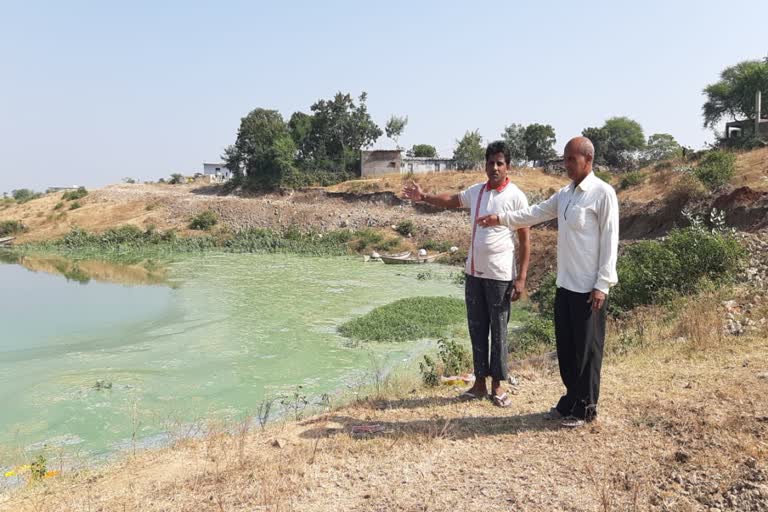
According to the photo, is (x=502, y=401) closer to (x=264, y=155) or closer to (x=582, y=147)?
(x=582, y=147)

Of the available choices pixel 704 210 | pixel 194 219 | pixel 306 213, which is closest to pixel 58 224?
pixel 194 219

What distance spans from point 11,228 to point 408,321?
32159 millimetres

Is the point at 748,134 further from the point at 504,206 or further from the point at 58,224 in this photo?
the point at 58,224

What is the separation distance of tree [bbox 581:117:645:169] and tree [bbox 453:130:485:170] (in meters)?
8.66

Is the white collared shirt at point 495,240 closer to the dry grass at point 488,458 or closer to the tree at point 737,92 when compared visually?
the dry grass at point 488,458

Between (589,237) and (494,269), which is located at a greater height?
(589,237)

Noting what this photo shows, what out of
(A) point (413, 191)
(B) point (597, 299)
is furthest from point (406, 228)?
(B) point (597, 299)

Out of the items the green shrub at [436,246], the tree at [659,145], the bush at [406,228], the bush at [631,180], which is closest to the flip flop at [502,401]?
the green shrub at [436,246]

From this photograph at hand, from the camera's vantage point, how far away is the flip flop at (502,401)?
4.19 meters

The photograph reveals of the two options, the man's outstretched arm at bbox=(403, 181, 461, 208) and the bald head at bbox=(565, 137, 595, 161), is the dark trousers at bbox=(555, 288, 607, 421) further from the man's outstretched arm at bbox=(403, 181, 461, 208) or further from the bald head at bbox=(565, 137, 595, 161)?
the man's outstretched arm at bbox=(403, 181, 461, 208)

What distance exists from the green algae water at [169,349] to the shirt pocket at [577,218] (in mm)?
4249

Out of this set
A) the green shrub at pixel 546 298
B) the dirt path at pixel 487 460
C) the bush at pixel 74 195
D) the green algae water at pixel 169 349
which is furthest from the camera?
the bush at pixel 74 195

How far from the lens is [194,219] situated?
101 feet

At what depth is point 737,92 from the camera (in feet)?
127
